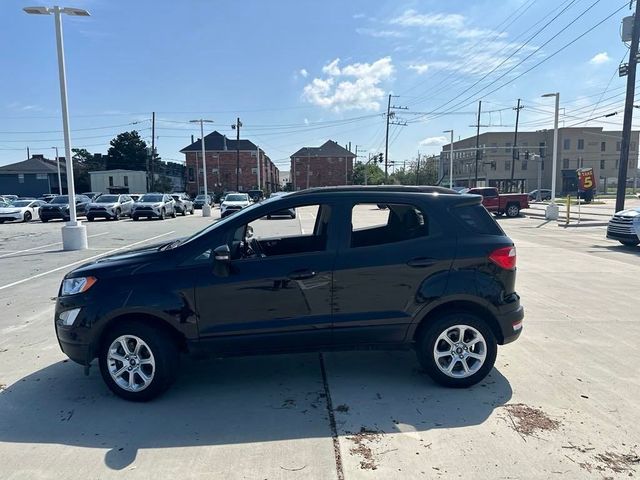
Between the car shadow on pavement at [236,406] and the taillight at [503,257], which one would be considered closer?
the car shadow on pavement at [236,406]

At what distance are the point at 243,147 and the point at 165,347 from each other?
86.1 m

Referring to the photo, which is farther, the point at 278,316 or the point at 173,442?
the point at 278,316

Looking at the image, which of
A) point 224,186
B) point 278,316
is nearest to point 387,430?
point 278,316

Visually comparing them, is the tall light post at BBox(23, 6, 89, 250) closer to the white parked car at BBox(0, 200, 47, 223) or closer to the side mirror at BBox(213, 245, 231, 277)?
the side mirror at BBox(213, 245, 231, 277)

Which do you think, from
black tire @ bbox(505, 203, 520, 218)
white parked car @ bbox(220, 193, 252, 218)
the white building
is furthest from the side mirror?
the white building

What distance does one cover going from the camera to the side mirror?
12.4 feet

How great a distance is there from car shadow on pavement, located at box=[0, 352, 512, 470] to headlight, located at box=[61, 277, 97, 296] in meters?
0.94

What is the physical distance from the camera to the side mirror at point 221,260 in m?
3.77

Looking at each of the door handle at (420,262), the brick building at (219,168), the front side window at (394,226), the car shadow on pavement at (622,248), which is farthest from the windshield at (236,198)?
the brick building at (219,168)

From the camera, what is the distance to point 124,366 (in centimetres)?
393

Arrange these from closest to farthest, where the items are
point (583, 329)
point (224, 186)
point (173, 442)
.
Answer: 1. point (173, 442)
2. point (583, 329)
3. point (224, 186)

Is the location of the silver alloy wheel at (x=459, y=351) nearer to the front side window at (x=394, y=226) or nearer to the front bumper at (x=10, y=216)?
the front side window at (x=394, y=226)

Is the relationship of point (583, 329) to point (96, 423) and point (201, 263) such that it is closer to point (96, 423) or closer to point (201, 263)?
point (201, 263)

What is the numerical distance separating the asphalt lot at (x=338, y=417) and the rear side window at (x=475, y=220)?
1.41 metres
